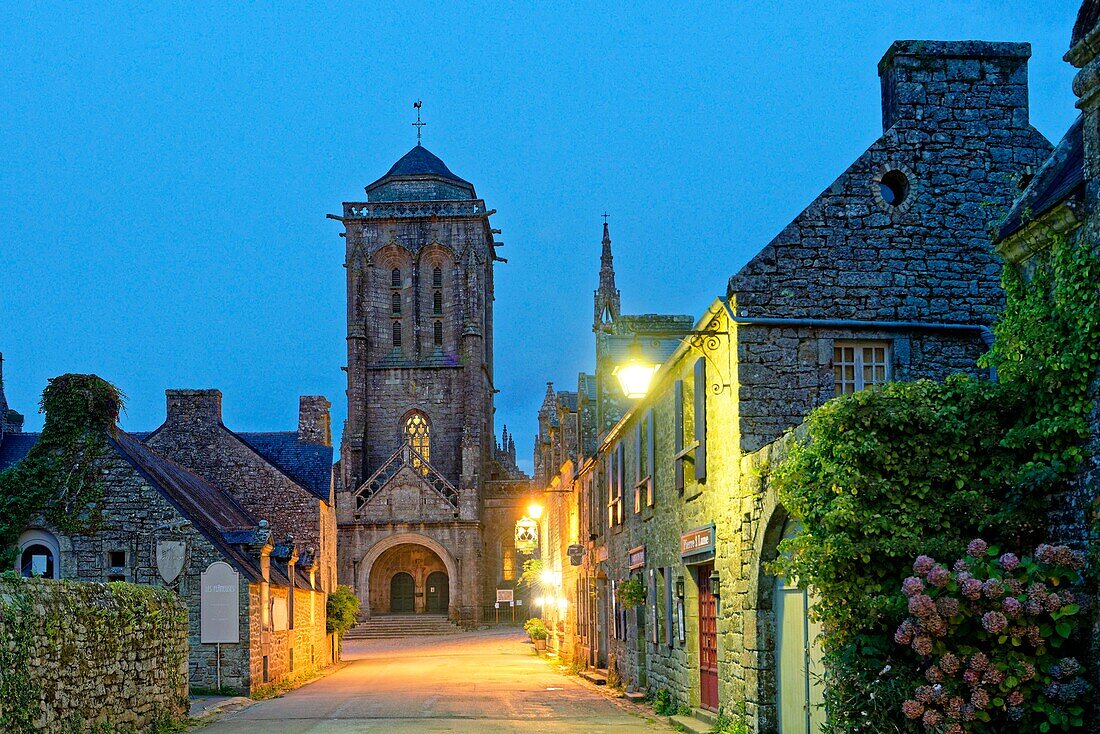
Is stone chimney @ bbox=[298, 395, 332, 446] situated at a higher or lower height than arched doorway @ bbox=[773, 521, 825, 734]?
higher

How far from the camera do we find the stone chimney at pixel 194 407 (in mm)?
34438

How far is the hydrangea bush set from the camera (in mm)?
7016

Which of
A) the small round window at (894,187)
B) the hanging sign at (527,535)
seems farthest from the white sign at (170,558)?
the hanging sign at (527,535)

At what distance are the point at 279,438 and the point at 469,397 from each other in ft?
83.2

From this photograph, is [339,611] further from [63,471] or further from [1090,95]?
[1090,95]

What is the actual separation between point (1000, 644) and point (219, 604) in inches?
677

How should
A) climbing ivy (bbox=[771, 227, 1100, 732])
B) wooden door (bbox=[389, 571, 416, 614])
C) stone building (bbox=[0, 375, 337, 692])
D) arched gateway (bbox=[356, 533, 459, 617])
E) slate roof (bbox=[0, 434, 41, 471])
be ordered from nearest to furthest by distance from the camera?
climbing ivy (bbox=[771, 227, 1100, 732]) → stone building (bbox=[0, 375, 337, 692]) → slate roof (bbox=[0, 434, 41, 471]) → arched gateway (bbox=[356, 533, 459, 617]) → wooden door (bbox=[389, 571, 416, 614])

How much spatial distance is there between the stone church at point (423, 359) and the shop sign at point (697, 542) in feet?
149

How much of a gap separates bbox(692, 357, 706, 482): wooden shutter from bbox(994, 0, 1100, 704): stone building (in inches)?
228

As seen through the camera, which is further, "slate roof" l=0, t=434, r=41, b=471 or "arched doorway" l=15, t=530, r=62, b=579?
"slate roof" l=0, t=434, r=41, b=471

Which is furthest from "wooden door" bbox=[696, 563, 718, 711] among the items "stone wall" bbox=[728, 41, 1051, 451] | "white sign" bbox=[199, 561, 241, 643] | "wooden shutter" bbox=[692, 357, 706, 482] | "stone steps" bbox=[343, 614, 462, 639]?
"stone steps" bbox=[343, 614, 462, 639]

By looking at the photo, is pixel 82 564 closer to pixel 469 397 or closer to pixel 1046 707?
pixel 1046 707

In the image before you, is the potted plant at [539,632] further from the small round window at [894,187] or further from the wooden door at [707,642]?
the small round window at [894,187]

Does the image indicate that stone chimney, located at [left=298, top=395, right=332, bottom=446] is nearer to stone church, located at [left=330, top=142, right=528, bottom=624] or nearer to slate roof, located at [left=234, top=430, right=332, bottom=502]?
slate roof, located at [left=234, top=430, right=332, bottom=502]
